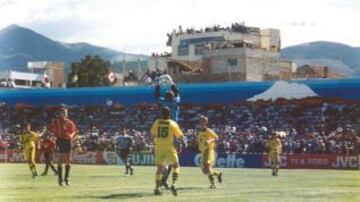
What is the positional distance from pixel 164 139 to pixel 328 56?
101 m

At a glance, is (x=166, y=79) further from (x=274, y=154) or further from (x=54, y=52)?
(x=54, y=52)

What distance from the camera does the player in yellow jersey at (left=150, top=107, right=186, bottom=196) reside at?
15.9m

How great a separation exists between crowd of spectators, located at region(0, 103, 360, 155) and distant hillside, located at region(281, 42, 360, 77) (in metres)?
48.0

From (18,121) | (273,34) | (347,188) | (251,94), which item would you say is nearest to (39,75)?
(273,34)

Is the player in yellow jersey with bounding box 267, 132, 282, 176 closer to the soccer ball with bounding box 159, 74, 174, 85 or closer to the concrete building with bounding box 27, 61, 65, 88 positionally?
the soccer ball with bounding box 159, 74, 174, 85

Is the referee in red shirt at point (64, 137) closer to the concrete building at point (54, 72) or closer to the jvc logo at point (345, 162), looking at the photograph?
the jvc logo at point (345, 162)

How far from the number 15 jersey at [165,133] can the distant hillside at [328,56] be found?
79.8 m

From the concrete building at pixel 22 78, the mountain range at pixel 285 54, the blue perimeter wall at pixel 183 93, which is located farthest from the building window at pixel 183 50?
the blue perimeter wall at pixel 183 93

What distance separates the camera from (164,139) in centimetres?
1599

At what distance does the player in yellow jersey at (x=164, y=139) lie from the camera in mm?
15898

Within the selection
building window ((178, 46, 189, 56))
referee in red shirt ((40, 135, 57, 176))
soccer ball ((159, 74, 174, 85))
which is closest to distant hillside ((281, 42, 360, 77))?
building window ((178, 46, 189, 56))

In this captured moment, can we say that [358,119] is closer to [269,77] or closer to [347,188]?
[347,188]

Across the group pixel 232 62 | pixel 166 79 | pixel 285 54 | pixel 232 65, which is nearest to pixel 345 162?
pixel 166 79

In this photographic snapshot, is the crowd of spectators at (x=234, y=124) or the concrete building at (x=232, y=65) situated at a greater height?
the concrete building at (x=232, y=65)
